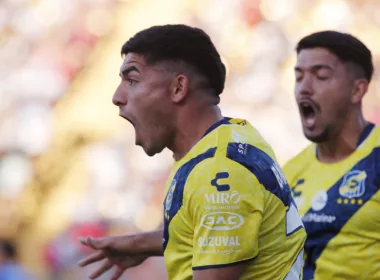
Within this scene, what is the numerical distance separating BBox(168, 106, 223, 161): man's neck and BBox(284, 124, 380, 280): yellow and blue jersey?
1.32 metres

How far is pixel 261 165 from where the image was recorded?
2582 millimetres

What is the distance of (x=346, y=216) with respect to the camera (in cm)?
385

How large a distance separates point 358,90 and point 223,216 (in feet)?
6.52

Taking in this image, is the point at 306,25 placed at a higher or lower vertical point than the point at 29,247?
higher

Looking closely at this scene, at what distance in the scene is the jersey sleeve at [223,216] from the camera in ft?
8.02

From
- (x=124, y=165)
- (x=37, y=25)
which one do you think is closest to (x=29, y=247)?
(x=124, y=165)

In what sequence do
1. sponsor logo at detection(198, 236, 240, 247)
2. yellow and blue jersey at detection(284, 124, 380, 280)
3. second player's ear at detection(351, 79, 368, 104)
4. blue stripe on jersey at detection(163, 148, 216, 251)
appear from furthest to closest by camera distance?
1. second player's ear at detection(351, 79, 368, 104)
2. yellow and blue jersey at detection(284, 124, 380, 280)
3. blue stripe on jersey at detection(163, 148, 216, 251)
4. sponsor logo at detection(198, 236, 240, 247)

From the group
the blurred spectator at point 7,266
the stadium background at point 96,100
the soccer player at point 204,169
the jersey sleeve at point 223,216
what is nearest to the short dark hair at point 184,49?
the soccer player at point 204,169

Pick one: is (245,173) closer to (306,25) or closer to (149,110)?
(149,110)

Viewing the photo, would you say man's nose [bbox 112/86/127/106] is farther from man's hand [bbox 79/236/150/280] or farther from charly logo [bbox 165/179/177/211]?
man's hand [bbox 79/236/150/280]

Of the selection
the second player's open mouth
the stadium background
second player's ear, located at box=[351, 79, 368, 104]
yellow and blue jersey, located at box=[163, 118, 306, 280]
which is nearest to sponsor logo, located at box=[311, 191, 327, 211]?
the second player's open mouth

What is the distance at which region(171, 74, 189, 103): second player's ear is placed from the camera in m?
2.72

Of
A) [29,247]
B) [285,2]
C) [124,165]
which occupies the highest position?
[285,2]

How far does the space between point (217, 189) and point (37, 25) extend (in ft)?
33.2
